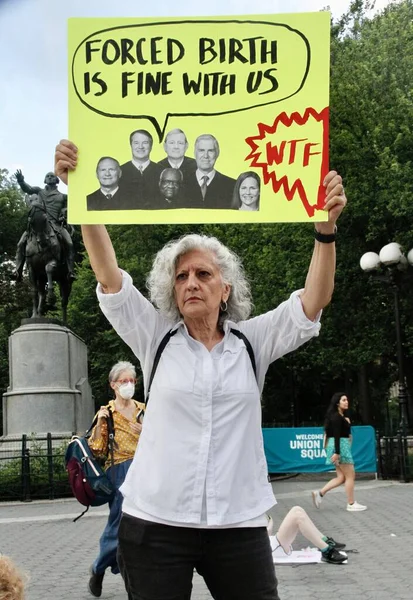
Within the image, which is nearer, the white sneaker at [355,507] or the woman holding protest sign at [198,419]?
the woman holding protest sign at [198,419]

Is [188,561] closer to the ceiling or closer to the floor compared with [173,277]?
closer to the floor

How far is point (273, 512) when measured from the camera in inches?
567

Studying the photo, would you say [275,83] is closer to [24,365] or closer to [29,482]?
[29,482]

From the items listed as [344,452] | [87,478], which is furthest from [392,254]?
[87,478]

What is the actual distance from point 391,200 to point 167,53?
24.4 meters

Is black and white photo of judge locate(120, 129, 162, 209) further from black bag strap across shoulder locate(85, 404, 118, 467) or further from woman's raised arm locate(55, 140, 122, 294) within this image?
black bag strap across shoulder locate(85, 404, 118, 467)

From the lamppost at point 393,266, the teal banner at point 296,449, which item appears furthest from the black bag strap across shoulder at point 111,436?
the teal banner at point 296,449

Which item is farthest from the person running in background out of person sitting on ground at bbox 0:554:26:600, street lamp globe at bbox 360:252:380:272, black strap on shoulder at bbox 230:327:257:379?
person sitting on ground at bbox 0:554:26:600

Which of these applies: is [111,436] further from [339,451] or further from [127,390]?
[339,451]

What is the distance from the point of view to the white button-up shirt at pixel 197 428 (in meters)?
3.10

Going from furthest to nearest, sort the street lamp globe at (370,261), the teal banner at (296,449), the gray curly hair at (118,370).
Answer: the teal banner at (296,449), the street lamp globe at (370,261), the gray curly hair at (118,370)

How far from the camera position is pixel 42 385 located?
22.1 metres

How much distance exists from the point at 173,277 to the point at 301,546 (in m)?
7.15

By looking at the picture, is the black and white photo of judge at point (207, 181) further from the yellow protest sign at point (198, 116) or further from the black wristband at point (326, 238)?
the black wristband at point (326, 238)
